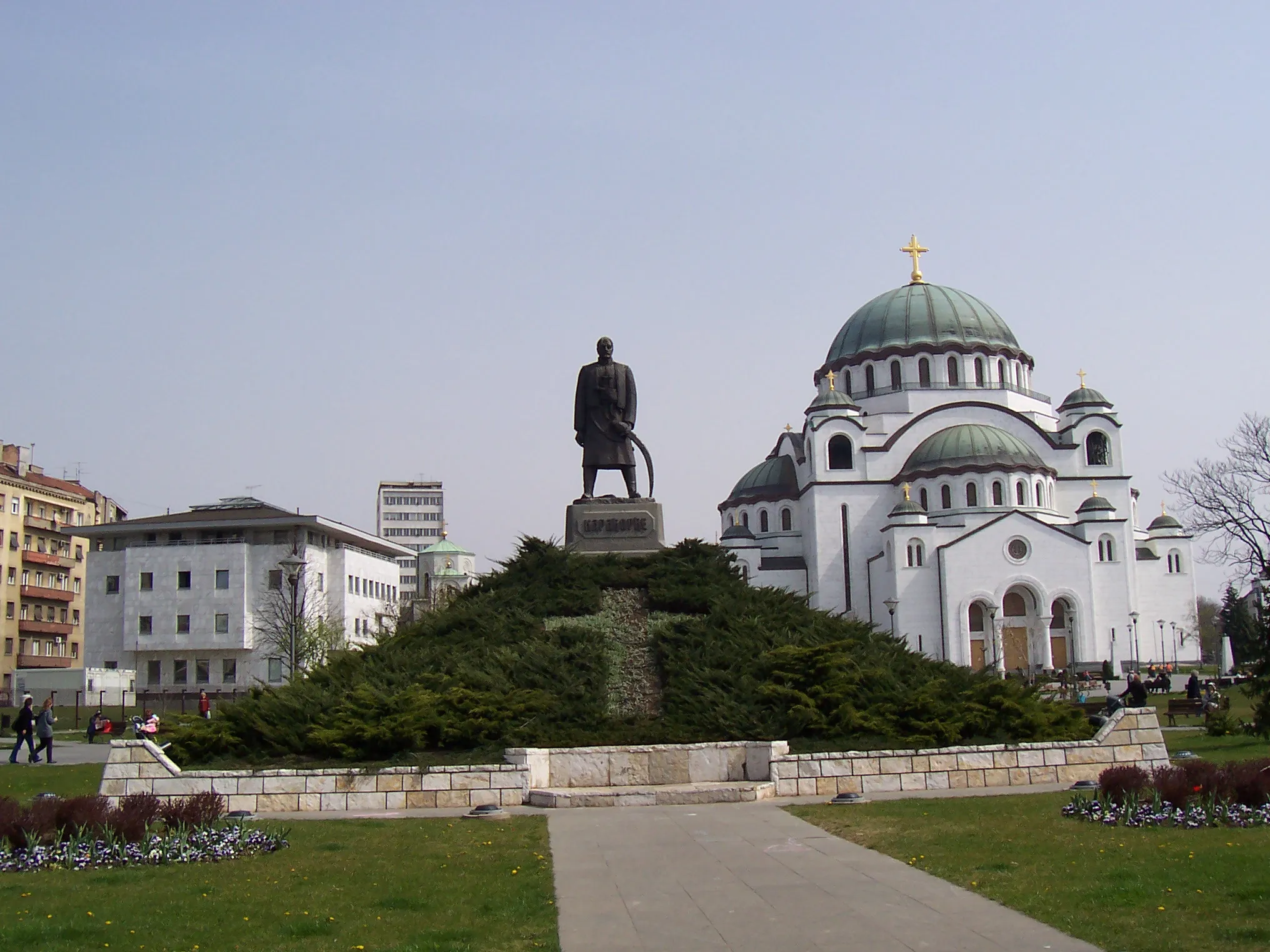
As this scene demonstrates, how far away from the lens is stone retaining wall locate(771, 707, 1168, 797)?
14789 mm

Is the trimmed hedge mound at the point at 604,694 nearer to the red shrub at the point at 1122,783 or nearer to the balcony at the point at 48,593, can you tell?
the red shrub at the point at 1122,783

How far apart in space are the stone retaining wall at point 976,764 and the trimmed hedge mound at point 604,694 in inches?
16.5

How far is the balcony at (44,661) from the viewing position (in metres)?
62.7

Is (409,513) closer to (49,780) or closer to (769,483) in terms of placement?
(769,483)

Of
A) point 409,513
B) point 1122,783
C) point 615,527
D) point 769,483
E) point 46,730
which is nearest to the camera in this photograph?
point 1122,783

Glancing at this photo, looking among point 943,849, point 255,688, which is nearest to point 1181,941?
point 943,849

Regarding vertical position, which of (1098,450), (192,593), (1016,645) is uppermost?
(1098,450)

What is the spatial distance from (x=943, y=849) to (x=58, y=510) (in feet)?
215

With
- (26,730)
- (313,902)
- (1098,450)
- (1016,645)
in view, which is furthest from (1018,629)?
(313,902)

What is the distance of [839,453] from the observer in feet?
217

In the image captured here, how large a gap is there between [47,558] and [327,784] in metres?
56.6

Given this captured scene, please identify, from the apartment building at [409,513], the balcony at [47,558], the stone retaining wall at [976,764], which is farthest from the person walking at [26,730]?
the apartment building at [409,513]

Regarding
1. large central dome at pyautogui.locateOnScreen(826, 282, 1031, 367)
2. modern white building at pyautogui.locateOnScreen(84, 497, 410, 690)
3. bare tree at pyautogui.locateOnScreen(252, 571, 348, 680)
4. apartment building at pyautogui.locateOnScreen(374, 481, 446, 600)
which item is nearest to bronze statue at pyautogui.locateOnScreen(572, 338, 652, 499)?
bare tree at pyautogui.locateOnScreen(252, 571, 348, 680)

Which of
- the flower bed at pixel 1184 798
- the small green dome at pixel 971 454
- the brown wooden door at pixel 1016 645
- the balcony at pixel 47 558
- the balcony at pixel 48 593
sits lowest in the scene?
the flower bed at pixel 1184 798
